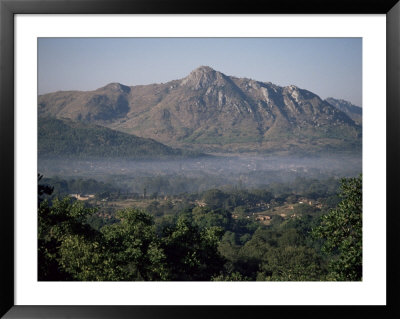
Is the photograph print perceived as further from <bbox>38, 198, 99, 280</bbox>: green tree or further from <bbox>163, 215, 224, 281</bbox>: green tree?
<bbox>38, 198, 99, 280</bbox>: green tree

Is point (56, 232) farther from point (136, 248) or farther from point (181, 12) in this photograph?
point (181, 12)

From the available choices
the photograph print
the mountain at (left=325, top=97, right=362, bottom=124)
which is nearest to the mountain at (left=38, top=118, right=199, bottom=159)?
the photograph print

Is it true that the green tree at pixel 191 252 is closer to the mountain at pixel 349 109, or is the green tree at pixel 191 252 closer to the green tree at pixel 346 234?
the green tree at pixel 346 234

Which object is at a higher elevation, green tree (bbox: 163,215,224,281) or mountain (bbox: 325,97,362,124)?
mountain (bbox: 325,97,362,124)

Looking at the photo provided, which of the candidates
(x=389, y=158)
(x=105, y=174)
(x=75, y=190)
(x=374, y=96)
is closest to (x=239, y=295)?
(x=389, y=158)

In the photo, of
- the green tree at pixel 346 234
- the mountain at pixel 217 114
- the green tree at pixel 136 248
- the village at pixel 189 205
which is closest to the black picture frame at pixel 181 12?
the green tree at pixel 346 234

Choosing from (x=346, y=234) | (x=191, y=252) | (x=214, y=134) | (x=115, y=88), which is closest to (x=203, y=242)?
(x=191, y=252)
